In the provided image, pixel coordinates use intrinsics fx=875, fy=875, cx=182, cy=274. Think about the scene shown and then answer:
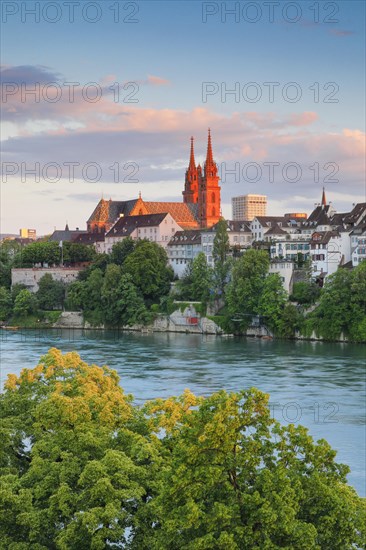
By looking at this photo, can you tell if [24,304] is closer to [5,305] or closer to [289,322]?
[5,305]

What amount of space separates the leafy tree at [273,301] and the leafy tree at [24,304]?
95.2 ft

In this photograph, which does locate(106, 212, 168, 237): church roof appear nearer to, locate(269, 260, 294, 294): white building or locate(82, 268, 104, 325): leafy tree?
locate(82, 268, 104, 325): leafy tree

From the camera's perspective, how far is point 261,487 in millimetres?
13734

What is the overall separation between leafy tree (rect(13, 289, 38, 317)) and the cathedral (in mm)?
30526

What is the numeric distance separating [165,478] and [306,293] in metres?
61.8

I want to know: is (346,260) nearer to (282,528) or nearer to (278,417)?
(278,417)

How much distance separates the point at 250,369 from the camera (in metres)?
51.2

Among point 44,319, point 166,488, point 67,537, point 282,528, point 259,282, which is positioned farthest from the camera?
point 44,319

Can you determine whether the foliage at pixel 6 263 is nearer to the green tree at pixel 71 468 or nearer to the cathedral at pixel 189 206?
the cathedral at pixel 189 206

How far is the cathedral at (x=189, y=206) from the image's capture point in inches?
4847

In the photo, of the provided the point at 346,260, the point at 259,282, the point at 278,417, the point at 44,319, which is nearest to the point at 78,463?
the point at 278,417

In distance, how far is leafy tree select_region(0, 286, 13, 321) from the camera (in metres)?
93.6

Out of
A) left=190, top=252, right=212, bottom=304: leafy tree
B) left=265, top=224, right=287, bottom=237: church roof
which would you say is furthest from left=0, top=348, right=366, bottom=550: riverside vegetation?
left=265, top=224, right=287, bottom=237: church roof

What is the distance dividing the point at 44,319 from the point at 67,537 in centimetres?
7789
